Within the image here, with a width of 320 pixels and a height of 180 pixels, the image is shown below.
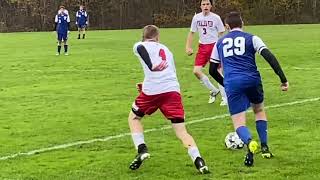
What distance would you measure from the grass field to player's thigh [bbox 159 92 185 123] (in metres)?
0.66

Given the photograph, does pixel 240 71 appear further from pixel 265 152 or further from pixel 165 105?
pixel 265 152

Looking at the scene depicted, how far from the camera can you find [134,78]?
19.4 m

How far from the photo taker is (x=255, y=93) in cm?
838

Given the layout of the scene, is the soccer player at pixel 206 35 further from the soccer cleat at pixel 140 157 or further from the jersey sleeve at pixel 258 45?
the soccer cleat at pixel 140 157

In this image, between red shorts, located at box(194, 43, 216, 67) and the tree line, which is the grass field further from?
the tree line

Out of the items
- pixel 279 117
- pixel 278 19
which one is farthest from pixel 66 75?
pixel 278 19

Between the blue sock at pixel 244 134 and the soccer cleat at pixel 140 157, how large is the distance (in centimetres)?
113

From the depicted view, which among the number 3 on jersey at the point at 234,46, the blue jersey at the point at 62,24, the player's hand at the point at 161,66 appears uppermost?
the number 3 on jersey at the point at 234,46

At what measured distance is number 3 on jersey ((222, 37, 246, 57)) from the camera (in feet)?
27.0

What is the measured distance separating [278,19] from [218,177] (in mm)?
65682

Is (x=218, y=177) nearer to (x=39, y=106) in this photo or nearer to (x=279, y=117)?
(x=279, y=117)

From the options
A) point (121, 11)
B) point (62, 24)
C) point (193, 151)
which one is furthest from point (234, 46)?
Answer: point (121, 11)

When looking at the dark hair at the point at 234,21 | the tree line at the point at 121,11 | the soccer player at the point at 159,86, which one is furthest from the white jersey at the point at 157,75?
the tree line at the point at 121,11

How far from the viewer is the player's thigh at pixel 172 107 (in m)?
8.04
